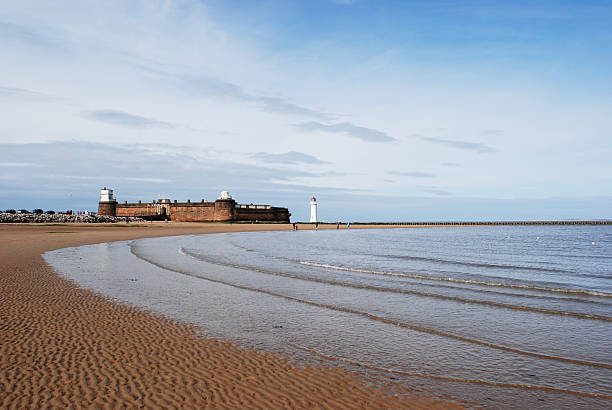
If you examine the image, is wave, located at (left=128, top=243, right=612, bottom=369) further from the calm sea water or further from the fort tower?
the fort tower

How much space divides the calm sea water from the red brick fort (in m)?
65.2

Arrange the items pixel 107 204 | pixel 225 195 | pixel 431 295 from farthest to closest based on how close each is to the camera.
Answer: pixel 107 204 → pixel 225 195 → pixel 431 295

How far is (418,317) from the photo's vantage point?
8859 millimetres

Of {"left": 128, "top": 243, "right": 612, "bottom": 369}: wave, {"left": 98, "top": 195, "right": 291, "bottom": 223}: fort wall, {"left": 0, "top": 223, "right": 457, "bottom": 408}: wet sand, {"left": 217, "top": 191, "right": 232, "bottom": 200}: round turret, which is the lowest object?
{"left": 128, "top": 243, "right": 612, "bottom": 369}: wave

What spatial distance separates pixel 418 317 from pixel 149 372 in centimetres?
562

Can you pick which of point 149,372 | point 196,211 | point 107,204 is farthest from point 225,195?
point 149,372

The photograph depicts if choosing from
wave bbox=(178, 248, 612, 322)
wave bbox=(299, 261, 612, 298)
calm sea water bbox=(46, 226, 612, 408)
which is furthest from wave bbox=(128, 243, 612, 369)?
wave bbox=(299, 261, 612, 298)

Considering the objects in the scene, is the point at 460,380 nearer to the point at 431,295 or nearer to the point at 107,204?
the point at 431,295

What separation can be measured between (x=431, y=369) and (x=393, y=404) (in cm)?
139

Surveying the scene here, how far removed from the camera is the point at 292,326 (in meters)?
8.03

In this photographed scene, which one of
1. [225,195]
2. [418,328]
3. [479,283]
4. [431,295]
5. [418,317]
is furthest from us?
[225,195]

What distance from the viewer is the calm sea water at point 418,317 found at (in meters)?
5.48

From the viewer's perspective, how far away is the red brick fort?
3253 inches

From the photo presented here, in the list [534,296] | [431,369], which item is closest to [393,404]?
[431,369]
